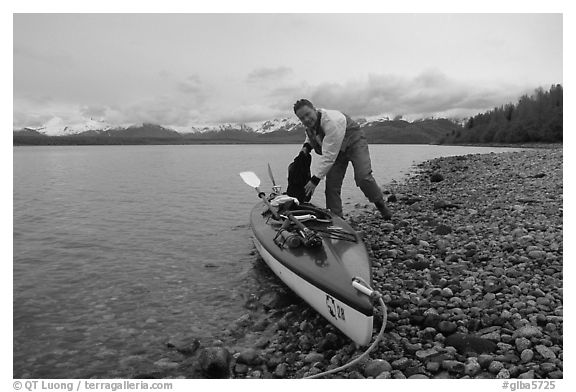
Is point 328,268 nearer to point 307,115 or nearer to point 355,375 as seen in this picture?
point 355,375

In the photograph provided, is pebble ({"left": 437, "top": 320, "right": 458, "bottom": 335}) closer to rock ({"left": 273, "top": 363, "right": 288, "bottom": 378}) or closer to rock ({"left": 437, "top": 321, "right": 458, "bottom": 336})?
rock ({"left": 437, "top": 321, "right": 458, "bottom": 336})

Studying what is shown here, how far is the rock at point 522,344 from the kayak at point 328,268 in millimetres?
1513

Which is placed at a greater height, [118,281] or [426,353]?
[426,353]

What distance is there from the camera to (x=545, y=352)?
13.1 feet

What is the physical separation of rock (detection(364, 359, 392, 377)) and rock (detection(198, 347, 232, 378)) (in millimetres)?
1629

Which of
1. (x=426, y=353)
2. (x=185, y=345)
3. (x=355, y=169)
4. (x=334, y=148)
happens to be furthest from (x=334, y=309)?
(x=355, y=169)

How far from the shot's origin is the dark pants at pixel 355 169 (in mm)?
8891

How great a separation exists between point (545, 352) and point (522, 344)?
22 centimetres

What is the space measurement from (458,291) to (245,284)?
391 centimetres

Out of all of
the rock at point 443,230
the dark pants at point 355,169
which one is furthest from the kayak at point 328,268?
the rock at point 443,230

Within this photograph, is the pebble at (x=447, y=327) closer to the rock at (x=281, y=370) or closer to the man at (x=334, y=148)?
the rock at (x=281, y=370)

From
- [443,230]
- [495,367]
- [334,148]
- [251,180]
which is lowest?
[495,367]
